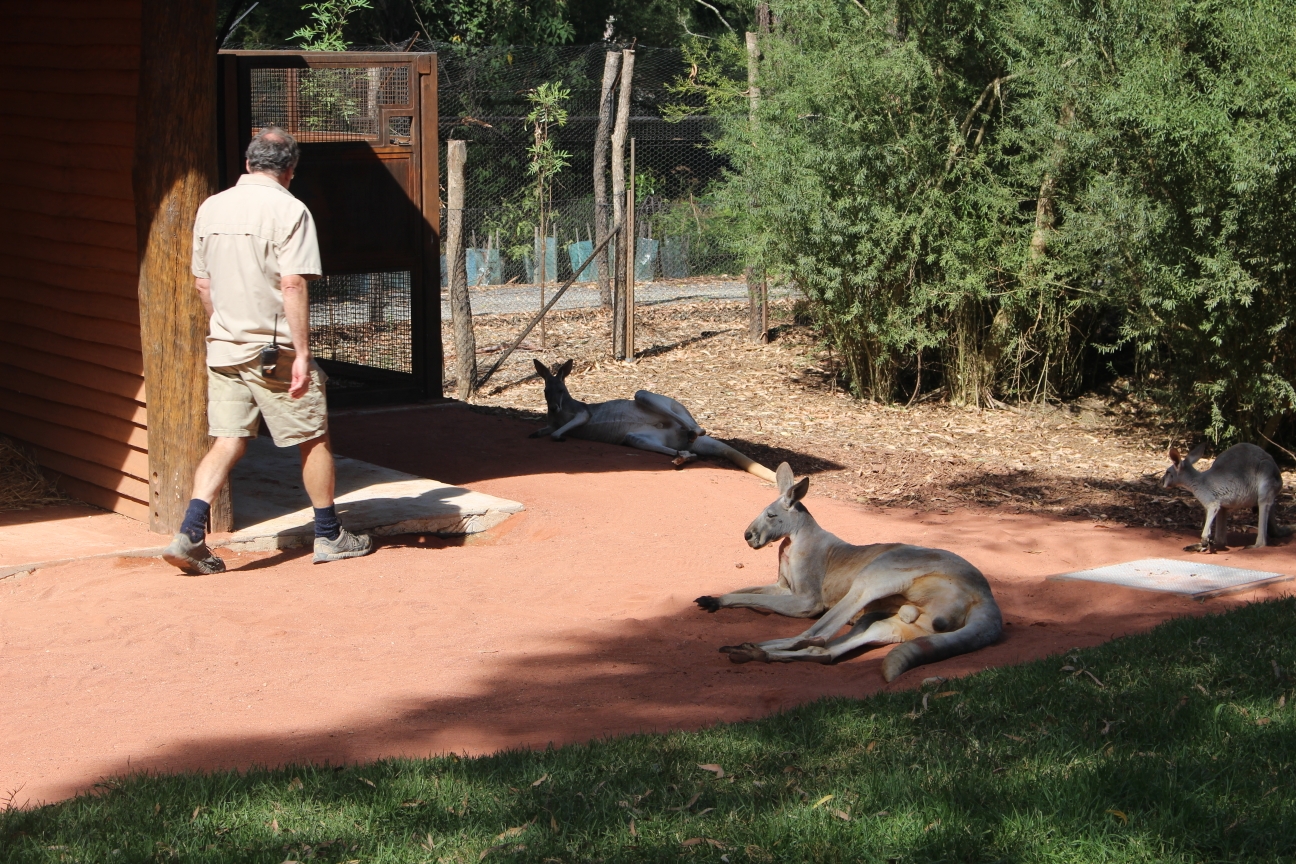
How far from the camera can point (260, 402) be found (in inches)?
241

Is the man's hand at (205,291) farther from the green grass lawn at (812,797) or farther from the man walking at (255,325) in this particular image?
the green grass lawn at (812,797)

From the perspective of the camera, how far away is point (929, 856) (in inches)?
121

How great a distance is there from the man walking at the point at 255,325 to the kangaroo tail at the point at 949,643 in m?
3.04

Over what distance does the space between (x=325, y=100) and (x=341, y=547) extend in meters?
5.26

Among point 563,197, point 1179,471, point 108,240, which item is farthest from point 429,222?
point 563,197

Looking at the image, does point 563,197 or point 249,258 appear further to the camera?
point 563,197

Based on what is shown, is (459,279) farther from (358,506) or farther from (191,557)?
(191,557)

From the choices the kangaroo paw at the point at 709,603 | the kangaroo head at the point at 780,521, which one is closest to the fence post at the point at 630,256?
the kangaroo head at the point at 780,521

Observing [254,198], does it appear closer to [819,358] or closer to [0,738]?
[0,738]

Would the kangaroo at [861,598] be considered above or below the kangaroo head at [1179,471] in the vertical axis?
below

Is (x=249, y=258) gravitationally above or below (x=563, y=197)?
below

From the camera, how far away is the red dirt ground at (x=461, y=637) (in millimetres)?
4215

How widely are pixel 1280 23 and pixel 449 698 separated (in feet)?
26.2

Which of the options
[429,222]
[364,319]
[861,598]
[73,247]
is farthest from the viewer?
[364,319]
